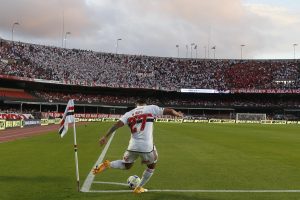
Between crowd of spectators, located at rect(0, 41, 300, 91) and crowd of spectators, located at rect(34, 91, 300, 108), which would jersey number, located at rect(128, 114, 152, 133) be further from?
crowd of spectators, located at rect(34, 91, 300, 108)

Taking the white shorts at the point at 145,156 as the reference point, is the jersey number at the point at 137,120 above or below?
above

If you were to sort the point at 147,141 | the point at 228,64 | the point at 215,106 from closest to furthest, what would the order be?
the point at 147,141 → the point at 215,106 → the point at 228,64

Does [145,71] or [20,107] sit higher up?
[145,71]

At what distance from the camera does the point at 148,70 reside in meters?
117

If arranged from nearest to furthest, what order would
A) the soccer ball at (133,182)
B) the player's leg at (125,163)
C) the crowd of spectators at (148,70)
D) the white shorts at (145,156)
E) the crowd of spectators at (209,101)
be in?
the white shorts at (145,156)
the player's leg at (125,163)
the soccer ball at (133,182)
the crowd of spectators at (148,70)
the crowd of spectators at (209,101)

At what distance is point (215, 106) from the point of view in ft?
371

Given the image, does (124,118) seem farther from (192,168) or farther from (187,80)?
(187,80)

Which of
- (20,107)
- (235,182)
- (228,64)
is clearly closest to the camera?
(235,182)

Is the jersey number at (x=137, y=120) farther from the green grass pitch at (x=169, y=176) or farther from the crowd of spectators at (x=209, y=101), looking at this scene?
the crowd of spectators at (x=209, y=101)

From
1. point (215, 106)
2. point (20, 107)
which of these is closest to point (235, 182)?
point (20, 107)

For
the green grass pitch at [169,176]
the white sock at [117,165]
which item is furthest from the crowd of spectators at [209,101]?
the white sock at [117,165]

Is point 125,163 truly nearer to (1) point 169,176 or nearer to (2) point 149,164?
(2) point 149,164

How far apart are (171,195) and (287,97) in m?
110

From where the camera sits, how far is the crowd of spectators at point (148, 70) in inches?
4045
